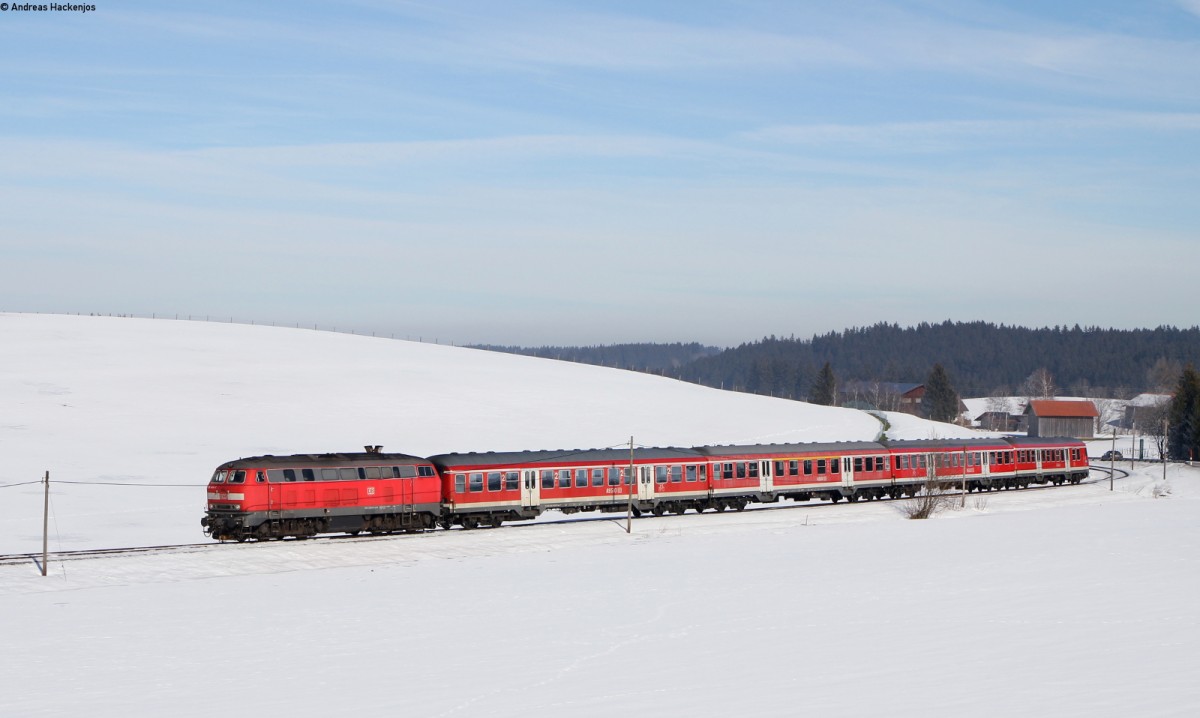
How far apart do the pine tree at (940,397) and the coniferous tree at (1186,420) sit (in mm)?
65634

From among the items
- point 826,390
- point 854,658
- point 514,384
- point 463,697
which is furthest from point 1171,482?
point 826,390

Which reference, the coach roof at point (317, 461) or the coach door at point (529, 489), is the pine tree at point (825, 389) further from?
the coach roof at point (317, 461)

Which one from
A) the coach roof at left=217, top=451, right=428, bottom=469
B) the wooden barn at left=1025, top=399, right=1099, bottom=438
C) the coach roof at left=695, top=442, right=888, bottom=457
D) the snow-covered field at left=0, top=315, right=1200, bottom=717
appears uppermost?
the wooden barn at left=1025, top=399, right=1099, bottom=438

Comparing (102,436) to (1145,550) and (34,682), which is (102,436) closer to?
(34,682)

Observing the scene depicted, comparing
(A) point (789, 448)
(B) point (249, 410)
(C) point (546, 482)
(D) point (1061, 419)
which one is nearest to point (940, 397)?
(D) point (1061, 419)

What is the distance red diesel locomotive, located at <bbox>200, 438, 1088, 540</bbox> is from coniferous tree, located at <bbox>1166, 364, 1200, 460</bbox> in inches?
2257

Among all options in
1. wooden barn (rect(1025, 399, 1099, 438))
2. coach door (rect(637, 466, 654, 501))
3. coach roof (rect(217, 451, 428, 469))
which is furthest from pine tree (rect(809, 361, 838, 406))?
coach roof (rect(217, 451, 428, 469))

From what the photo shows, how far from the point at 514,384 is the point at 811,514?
1858 inches

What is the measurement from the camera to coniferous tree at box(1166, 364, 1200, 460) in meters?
116

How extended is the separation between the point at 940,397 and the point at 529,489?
155155 mm

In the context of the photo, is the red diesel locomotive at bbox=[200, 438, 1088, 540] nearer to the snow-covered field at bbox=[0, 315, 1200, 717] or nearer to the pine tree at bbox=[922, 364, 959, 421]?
the snow-covered field at bbox=[0, 315, 1200, 717]

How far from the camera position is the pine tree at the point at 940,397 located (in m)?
190

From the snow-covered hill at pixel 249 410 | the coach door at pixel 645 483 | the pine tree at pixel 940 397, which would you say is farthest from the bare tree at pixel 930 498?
the pine tree at pixel 940 397

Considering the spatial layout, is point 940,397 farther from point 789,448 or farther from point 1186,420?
point 789,448
